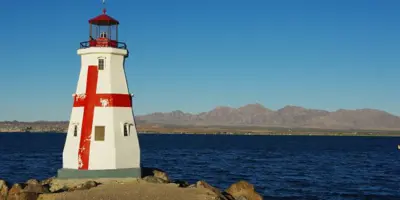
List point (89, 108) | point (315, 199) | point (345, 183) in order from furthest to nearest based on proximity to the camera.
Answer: point (345, 183)
point (315, 199)
point (89, 108)

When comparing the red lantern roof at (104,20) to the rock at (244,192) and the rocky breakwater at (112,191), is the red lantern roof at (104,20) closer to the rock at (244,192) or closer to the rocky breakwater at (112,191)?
the rocky breakwater at (112,191)

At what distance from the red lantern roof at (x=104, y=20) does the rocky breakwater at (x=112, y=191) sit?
837 cm

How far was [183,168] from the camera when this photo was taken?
6097cm

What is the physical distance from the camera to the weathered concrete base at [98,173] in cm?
2597

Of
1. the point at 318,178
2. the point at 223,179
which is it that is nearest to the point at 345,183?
the point at 318,178

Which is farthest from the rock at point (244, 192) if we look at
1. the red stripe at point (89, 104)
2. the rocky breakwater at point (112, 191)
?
the red stripe at point (89, 104)

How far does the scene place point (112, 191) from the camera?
23.2m

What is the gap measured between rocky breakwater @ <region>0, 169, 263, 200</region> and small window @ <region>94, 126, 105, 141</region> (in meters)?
2.10

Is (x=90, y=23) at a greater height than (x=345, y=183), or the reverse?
(x=90, y=23)

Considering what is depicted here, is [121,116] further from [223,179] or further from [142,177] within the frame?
[223,179]

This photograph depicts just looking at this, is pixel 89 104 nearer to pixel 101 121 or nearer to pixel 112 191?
pixel 101 121

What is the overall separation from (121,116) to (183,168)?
35.3 meters

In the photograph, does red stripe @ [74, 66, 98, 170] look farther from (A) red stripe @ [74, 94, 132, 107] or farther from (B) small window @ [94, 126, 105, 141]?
(B) small window @ [94, 126, 105, 141]

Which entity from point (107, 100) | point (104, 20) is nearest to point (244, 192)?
point (107, 100)
